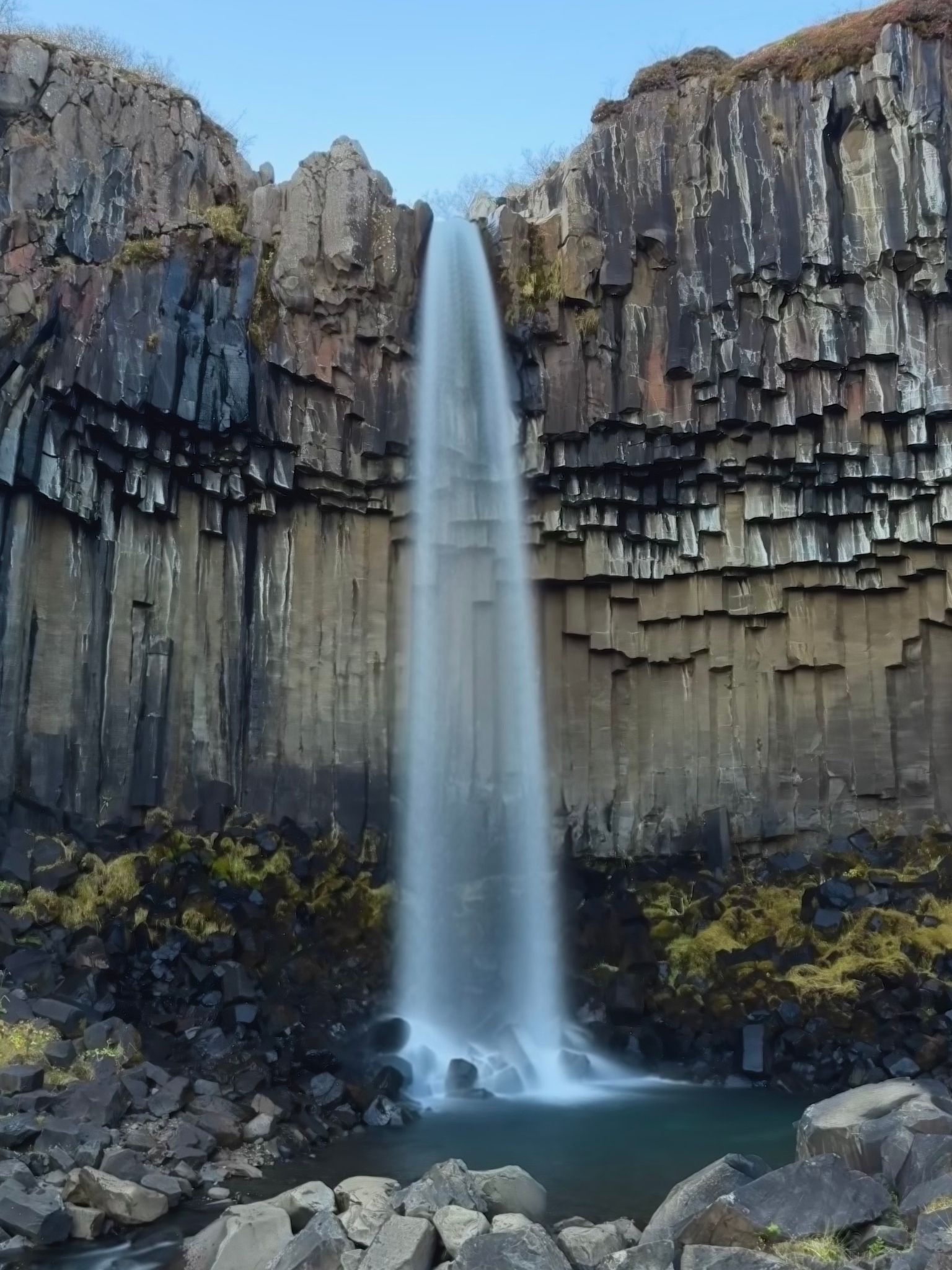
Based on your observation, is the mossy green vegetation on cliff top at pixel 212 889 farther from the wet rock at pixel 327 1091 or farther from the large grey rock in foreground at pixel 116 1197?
the large grey rock in foreground at pixel 116 1197

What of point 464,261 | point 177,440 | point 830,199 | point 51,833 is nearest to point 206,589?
point 177,440

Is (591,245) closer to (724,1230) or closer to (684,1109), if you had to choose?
(684,1109)

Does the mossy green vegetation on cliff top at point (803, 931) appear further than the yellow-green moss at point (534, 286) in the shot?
No

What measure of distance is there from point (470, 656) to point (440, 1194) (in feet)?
42.3

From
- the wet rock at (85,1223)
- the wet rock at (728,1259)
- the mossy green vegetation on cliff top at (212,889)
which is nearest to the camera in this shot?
the wet rock at (728,1259)

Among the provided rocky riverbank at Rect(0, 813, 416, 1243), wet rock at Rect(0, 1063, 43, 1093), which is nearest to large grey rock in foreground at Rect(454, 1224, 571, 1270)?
rocky riverbank at Rect(0, 813, 416, 1243)

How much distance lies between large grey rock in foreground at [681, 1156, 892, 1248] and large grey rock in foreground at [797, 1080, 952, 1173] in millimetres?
537

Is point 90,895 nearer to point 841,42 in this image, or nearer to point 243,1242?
point 243,1242

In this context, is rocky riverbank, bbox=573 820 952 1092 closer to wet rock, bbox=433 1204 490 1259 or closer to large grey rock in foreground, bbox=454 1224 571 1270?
wet rock, bbox=433 1204 490 1259

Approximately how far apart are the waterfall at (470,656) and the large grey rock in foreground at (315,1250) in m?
11.4

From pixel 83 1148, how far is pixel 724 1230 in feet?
19.2

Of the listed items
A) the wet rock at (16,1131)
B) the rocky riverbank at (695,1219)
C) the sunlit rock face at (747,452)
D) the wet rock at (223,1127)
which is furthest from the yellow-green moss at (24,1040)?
the sunlit rock face at (747,452)

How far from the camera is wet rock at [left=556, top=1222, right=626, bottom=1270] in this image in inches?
329

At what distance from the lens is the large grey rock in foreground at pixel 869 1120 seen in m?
8.68
